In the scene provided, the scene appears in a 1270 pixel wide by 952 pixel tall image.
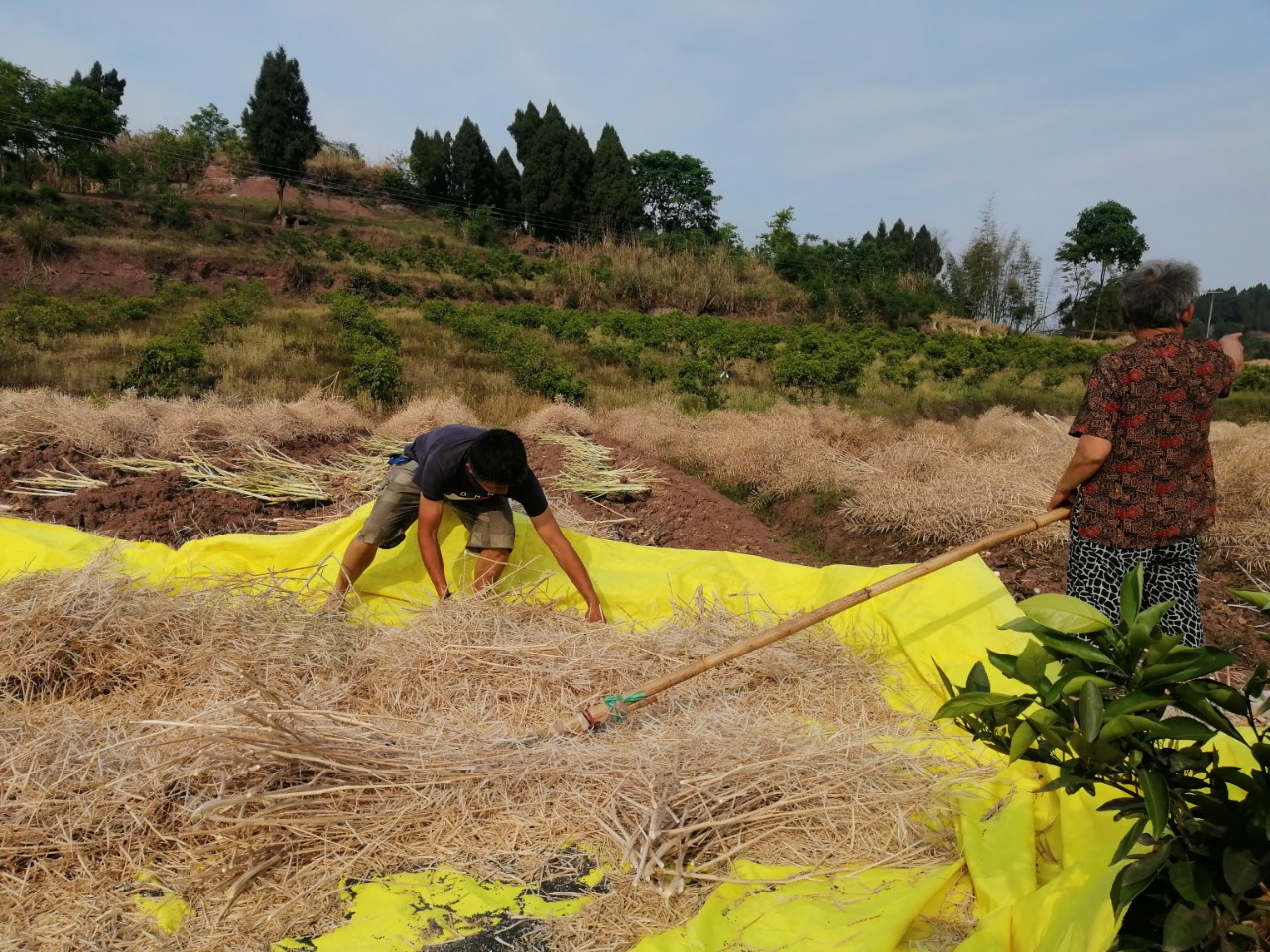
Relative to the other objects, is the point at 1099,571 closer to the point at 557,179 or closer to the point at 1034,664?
the point at 1034,664

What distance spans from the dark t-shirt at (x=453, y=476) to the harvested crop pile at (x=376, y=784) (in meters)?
0.78

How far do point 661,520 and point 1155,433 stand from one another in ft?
12.9

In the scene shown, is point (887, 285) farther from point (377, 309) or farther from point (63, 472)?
point (63, 472)

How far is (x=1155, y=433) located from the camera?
2.72m

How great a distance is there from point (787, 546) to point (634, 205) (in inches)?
1286

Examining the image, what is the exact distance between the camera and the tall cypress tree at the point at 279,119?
31.3 meters

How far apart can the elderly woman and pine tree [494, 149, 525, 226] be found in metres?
40.3

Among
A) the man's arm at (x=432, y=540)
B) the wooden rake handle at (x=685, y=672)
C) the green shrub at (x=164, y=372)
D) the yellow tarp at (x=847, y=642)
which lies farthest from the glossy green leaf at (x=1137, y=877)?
the green shrub at (x=164, y=372)

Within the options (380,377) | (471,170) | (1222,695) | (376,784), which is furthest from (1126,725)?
(471,170)

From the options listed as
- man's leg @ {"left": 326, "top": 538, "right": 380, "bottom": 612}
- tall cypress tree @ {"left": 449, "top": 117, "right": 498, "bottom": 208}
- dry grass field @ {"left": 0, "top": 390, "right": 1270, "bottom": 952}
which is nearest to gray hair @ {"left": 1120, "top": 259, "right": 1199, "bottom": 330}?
dry grass field @ {"left": 0, "top": 390, "right": 1270, "bottom": 952}

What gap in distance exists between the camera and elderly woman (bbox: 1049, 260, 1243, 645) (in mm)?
2691

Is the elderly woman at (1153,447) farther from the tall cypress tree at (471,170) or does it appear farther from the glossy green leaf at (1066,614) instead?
the tall cypress tree at (471,170)

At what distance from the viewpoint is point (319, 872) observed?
6.85 ft

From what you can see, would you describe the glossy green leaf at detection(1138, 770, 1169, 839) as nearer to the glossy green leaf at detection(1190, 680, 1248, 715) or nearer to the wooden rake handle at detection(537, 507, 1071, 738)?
the glossy green leaf at detection(1190, 680, 1248, 715)
